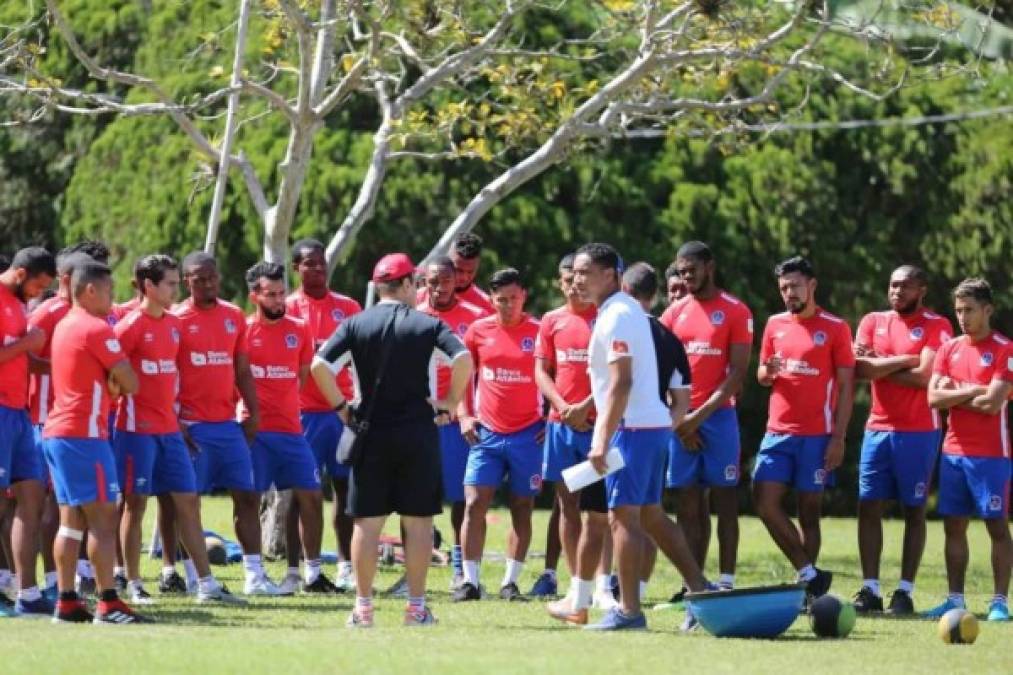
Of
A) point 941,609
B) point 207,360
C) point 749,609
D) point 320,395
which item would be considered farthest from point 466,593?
point 941,609

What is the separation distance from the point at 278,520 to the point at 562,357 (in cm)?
509

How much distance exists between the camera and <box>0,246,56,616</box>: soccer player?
1274 centimetres

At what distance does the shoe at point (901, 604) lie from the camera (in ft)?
46.7

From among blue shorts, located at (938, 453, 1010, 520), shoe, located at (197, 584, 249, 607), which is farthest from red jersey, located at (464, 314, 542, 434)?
blue shorts, located at (938, 453, 1010, 520)

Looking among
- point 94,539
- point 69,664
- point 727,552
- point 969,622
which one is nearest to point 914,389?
point 727,552

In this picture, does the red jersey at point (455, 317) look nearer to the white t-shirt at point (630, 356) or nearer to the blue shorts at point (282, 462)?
the blue shorts at point (282, 462)

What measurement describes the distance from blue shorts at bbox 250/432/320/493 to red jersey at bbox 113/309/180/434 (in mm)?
1222

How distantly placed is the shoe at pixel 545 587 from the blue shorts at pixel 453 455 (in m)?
0.89

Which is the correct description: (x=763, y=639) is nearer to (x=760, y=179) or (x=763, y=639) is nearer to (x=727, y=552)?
(x=727, y=552)

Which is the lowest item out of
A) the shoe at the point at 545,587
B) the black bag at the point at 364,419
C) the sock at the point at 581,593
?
the shoe at the point at 545,587

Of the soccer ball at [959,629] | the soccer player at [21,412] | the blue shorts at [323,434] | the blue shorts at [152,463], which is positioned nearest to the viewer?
the soccer ball at [959,629]

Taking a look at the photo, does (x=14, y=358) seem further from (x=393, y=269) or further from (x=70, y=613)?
(x=393, y=269)

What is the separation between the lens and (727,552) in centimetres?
1445

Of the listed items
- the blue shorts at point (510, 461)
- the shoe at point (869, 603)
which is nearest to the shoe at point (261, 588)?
the blue shorts at point (510, 461)
